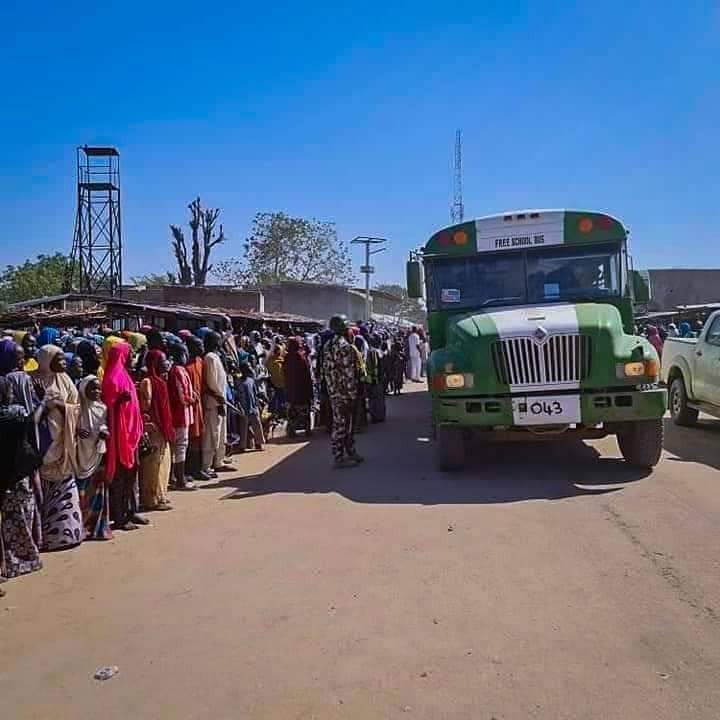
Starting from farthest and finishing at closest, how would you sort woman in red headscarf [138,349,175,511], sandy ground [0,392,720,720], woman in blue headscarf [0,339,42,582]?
woman in red headscarf [138,349,175,511] → woman in blue headscarf [0,339,42,582] → sandy ground [0,392,720,720]

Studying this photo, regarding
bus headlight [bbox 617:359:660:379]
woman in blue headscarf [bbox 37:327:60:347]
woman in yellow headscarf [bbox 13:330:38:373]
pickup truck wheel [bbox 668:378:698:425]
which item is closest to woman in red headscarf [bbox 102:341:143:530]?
woman in yellow headscarf [bbox 13:330:38:373]

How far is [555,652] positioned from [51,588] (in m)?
3.20

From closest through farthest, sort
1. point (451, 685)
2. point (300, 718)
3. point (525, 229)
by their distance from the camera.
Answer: point (300, 718) < point (451, 685) < point (525, 229)

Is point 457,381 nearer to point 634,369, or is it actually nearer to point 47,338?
point 634,369

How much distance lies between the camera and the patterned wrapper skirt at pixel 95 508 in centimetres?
589

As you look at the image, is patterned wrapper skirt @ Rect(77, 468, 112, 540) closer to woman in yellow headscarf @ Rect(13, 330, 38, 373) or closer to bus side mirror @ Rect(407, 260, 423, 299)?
woman in yellow headscarf @ Rect(13, 330, 38, 373)

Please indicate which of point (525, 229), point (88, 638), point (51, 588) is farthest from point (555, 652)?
point (525, 229)

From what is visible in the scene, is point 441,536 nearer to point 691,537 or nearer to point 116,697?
point 691,537

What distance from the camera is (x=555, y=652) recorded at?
362 centimetres

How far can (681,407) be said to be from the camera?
1160 cm

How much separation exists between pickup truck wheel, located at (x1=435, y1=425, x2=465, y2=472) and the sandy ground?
2.55 feet

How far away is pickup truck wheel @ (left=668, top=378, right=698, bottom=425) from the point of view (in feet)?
37.7

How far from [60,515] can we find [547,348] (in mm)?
4665

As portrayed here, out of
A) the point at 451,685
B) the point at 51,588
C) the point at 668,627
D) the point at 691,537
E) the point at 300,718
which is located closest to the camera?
the point at 300,718
